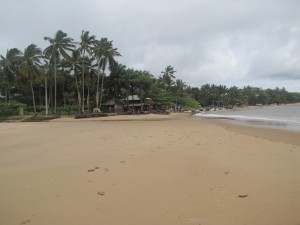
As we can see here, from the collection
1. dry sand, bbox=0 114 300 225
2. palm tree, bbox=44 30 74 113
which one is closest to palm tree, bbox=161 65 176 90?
palm tree, bbox=44 30 74 113

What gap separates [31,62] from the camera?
49438mm

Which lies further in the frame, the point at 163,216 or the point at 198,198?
the point at 198,198

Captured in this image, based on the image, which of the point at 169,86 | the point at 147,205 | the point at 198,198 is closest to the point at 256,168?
the point at 198,198

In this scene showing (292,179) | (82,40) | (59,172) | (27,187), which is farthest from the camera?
(82,40)

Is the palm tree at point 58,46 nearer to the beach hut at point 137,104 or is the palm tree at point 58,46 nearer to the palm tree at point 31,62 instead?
the palm tree at point 31,62

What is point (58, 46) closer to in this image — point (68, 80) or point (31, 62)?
point (31, 62)

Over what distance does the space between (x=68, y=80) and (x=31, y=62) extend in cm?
1554

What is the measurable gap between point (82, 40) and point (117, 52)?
727 cm

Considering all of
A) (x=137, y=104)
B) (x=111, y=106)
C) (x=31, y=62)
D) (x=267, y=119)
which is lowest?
(x=267, y=119)

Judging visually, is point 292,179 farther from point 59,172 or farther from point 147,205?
point 59,172

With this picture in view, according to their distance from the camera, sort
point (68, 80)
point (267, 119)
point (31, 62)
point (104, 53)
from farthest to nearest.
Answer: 1. point (68, 80)
2. point (104, 53)
3. point (31, 62)
4. point (267, 119)

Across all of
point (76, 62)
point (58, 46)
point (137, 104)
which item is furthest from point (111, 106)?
point (58, 46)

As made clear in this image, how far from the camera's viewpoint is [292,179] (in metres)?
6.68

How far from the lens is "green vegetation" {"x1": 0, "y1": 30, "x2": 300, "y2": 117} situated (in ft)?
166
